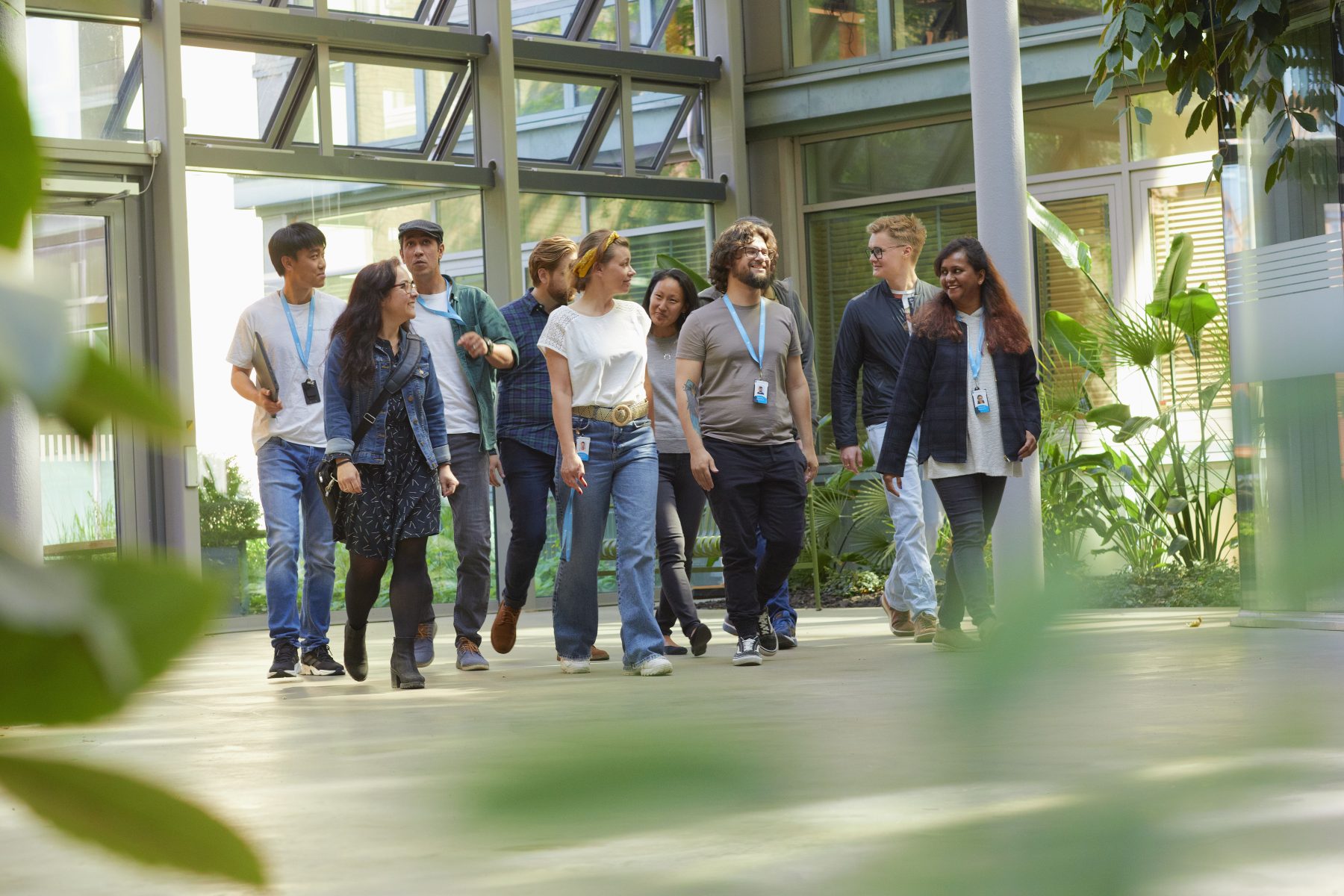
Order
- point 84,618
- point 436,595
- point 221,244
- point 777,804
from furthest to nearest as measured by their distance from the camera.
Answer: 1. point 436,595
2. point 221,244
3. point 777,804
4. point 84,618

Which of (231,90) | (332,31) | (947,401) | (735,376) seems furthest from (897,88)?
(735,376)

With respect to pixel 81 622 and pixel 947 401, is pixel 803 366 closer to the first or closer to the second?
pixel 947 401

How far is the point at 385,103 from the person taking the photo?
10.3 meters

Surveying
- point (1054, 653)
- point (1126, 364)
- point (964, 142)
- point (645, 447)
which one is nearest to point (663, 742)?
point (1054, 653)

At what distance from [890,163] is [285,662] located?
6.96m

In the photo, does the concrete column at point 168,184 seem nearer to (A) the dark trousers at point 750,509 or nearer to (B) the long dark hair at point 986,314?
(A) the dark trousers at point 750,509

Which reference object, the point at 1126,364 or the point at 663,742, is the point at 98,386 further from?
the point at 1126,364

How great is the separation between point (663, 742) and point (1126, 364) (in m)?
9.33

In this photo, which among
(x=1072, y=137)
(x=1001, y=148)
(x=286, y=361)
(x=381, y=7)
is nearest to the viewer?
(x=286, y=361)

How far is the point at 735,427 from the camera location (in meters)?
5.68

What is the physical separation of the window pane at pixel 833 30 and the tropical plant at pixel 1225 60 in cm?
511

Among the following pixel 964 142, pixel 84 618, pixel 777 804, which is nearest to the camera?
pixel 84 618

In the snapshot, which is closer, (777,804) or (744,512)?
(777,804)

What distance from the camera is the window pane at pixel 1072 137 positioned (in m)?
10.6
